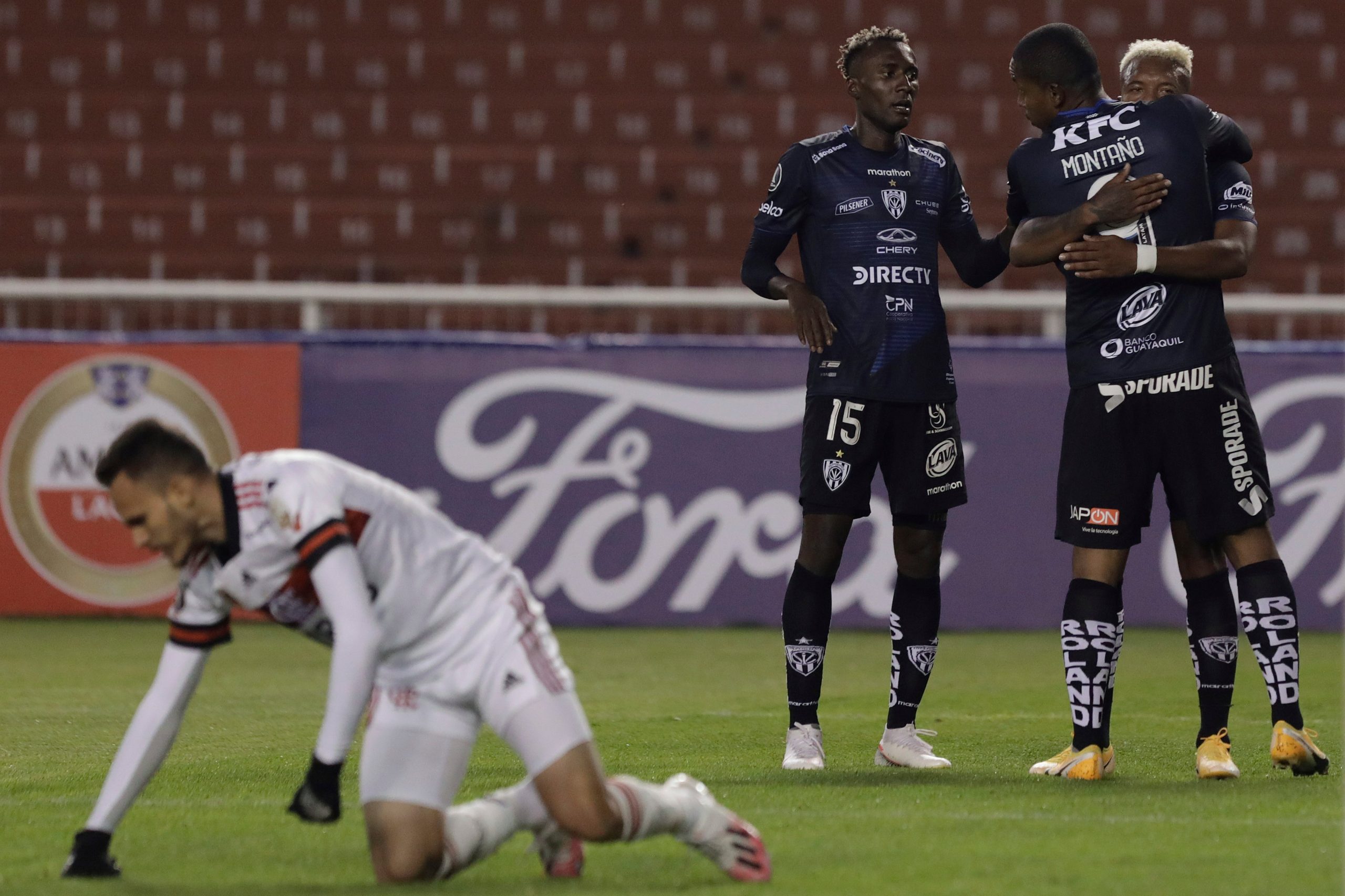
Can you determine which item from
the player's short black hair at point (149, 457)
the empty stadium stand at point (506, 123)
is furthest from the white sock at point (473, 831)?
the empty stadium stand at point (506, 123)

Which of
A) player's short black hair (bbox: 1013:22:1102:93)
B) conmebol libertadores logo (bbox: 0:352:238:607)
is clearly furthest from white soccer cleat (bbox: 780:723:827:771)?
conmebol libertadores logo (bbox: 0:352:238:607)

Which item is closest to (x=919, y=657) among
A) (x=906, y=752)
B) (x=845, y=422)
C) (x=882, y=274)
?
(x=906, y=752)

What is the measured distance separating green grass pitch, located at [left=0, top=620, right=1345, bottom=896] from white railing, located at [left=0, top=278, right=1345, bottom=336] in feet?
7.28

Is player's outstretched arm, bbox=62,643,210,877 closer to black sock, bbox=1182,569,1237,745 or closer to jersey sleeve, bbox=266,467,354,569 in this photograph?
jersey sleeve, bbox=266,467,354,569

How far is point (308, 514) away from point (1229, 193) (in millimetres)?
3052

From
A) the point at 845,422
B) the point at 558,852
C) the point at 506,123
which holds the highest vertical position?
the point at 506,123

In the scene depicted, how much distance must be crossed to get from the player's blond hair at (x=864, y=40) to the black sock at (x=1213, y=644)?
73.8 inches

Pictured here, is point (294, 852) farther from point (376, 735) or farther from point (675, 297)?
point (675, 297)

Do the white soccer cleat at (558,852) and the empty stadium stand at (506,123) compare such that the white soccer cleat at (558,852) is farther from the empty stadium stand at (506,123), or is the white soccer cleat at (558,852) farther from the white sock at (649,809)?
the empty stadium stand at (506,123)

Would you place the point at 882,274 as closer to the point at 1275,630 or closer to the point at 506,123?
the point at 1275,630

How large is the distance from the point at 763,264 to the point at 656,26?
11892mm

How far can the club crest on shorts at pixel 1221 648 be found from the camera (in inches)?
213

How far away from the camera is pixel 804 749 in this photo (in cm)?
557

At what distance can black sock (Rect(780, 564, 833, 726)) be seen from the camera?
565 centimetres
